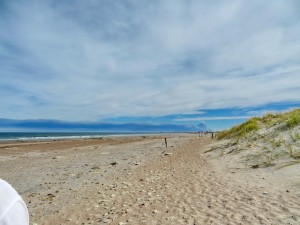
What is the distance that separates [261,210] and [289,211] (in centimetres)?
62

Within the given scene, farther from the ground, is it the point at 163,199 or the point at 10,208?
the point at 10,208

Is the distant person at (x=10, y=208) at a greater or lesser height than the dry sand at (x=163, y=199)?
greater

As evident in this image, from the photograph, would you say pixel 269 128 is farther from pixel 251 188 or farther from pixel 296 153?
pixel 251 188

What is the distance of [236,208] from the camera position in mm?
7574

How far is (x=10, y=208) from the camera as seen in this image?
56.8 inches

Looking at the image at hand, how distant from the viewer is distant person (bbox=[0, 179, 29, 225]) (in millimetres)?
1388

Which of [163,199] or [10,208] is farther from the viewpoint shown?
[163,199]

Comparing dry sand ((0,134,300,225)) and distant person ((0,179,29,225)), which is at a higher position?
distant person ((0,179,29,225))

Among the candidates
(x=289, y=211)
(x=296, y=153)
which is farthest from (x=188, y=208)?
(x=296, y=153)

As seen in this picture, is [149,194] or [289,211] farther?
[149,194]

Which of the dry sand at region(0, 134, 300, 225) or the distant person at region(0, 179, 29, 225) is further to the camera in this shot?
the dry sand at region(0, 134, 300, 225)

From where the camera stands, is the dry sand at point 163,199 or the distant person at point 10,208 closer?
the distant person at point 10,208

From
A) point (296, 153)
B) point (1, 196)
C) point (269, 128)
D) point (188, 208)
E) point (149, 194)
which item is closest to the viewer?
point (1, 196)

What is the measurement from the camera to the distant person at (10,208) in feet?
4.55
